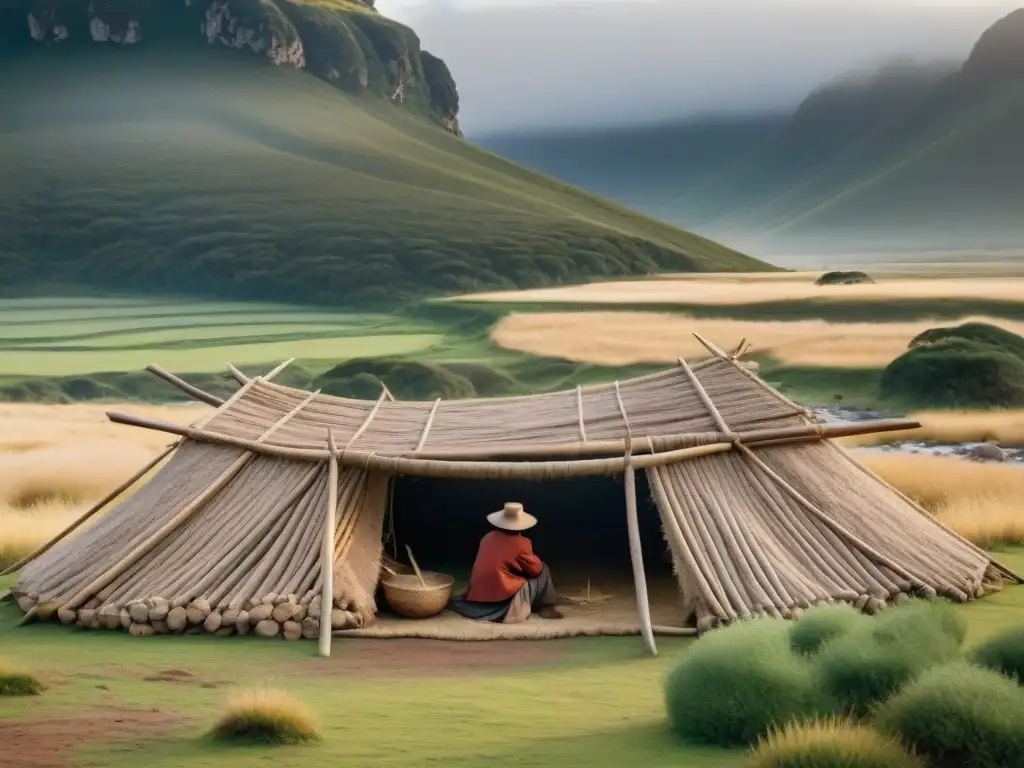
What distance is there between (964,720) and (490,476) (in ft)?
15.2

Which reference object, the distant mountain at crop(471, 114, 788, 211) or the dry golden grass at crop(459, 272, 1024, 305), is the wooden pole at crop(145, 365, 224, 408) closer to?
the dry golden grass at crop(459, 272, 1024, 305)

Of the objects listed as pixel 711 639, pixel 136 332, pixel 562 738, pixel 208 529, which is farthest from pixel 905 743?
pixel 136 332

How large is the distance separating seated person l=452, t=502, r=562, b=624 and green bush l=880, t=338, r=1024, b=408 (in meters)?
12.7

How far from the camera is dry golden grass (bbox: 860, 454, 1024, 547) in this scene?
12.1m

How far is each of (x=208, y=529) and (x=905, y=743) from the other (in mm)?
5322

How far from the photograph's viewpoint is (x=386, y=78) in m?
89.2

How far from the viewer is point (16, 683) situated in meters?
6.79

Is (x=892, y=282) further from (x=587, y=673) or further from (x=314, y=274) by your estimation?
(x=587, y=673)

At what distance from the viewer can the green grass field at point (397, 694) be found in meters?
5.73

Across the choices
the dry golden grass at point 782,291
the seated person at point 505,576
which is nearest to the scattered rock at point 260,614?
the seated person at point 505,576

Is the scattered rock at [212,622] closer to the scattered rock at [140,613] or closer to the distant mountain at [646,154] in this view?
the scattered rock at [140,613]

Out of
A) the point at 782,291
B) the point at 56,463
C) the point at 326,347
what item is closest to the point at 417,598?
the point at 56,463

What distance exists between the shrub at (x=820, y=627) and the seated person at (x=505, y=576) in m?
2.85

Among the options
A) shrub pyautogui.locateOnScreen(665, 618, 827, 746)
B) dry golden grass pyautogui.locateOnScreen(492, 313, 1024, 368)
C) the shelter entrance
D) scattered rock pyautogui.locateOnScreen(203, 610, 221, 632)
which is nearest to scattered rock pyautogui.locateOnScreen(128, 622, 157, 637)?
scattered rock pyautogui.locateOnScreen(203, 610, 221, 632)
